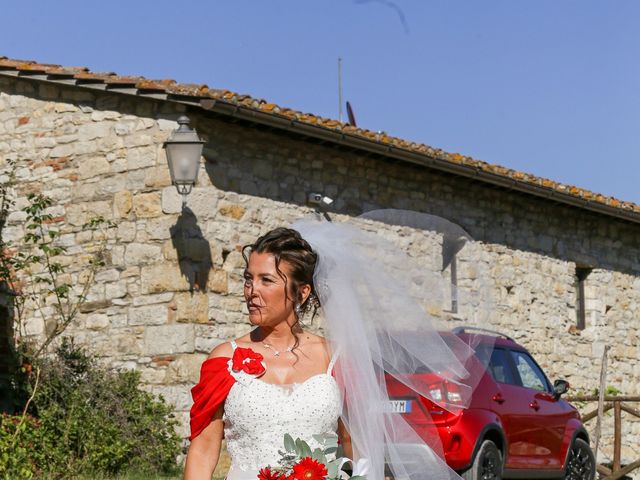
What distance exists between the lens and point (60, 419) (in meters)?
11.5

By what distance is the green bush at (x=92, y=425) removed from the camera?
1088 cm

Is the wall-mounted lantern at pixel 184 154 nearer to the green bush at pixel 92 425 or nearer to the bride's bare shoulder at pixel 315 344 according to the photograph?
the green bush at pixel 92 425

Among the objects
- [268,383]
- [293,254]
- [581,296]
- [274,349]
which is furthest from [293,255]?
[581,296]

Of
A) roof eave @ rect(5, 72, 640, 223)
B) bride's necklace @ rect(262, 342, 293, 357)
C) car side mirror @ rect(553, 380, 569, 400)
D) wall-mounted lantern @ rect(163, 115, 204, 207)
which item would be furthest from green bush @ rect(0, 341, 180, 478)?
bride's necklace @ rect(262, 342, 293, 357)

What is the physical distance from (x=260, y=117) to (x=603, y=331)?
338 inches

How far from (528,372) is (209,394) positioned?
779 centimetres

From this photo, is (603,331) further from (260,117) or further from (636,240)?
(260,117)

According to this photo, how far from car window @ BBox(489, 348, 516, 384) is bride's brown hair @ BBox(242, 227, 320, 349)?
6.77 meters

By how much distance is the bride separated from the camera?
164 inches

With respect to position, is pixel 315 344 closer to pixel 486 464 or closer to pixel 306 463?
pixel 306 463

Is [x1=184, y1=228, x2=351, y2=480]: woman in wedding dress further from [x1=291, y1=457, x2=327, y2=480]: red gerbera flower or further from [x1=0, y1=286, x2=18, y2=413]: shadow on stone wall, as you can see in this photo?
[x1=0, y1=286, x2=18, y2=413]: shadow on stone wall

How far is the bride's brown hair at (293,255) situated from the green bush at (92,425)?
6.36 meters

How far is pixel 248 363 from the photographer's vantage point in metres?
4.21

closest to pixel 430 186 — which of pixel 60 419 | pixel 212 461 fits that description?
pixel 60 419
